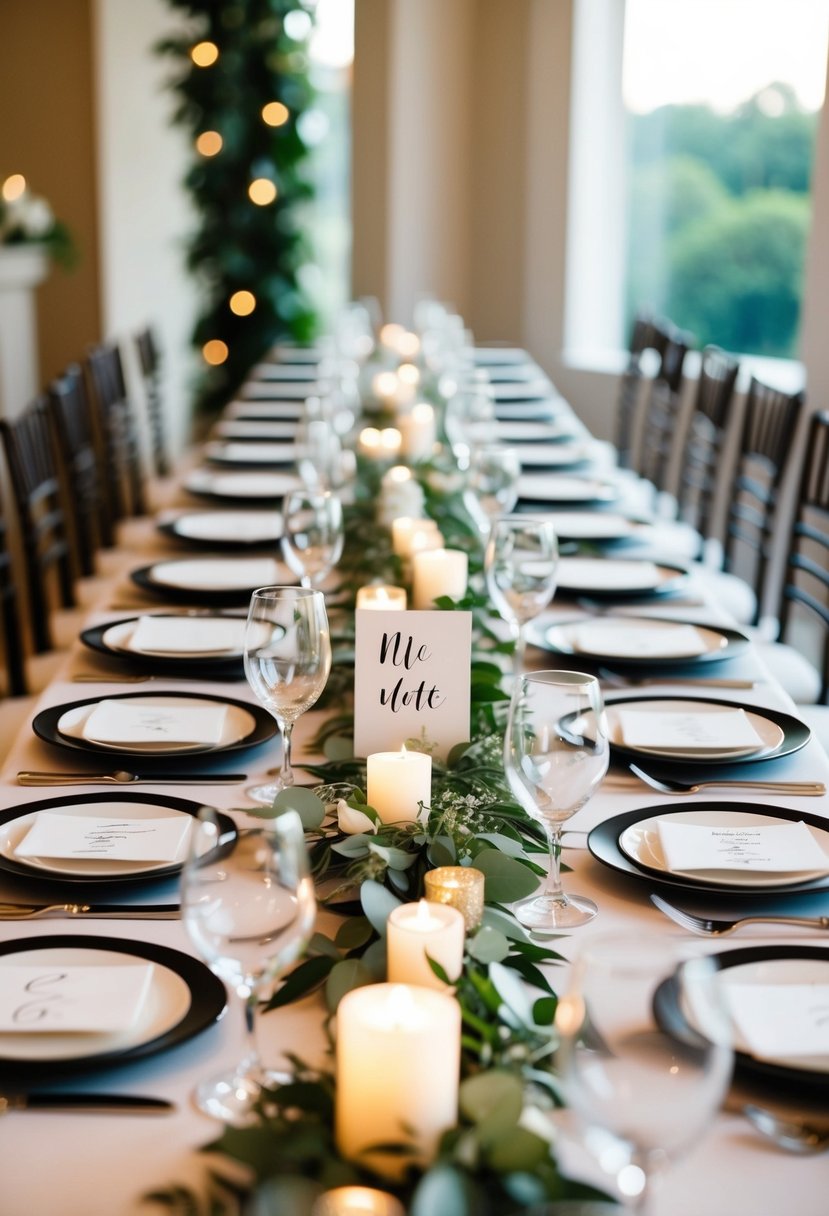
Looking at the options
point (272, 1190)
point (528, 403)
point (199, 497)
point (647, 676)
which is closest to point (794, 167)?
point (528, 403)

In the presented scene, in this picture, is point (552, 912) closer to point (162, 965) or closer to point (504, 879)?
point (504, 879)

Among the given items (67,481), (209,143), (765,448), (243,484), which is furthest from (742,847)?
(209,143)

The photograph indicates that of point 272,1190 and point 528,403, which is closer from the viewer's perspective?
point 272,1190

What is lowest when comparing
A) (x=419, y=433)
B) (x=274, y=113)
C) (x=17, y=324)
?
(x=419, y=433)

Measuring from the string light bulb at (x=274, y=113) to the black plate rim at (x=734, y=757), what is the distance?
6.75 metres

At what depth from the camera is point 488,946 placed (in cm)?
94

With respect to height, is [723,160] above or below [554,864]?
above

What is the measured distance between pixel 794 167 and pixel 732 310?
71 cm

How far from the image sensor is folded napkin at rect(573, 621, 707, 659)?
1900 millimetres

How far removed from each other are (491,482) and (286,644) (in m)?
1.12

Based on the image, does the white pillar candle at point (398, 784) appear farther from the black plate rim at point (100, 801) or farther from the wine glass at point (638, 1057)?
the wine glass at point (638, 1057)

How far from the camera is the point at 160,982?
1.02 meters

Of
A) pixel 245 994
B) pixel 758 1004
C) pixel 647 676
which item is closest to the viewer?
pixel 245 994

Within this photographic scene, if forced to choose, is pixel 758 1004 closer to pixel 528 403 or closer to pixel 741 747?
pixel 741 747
